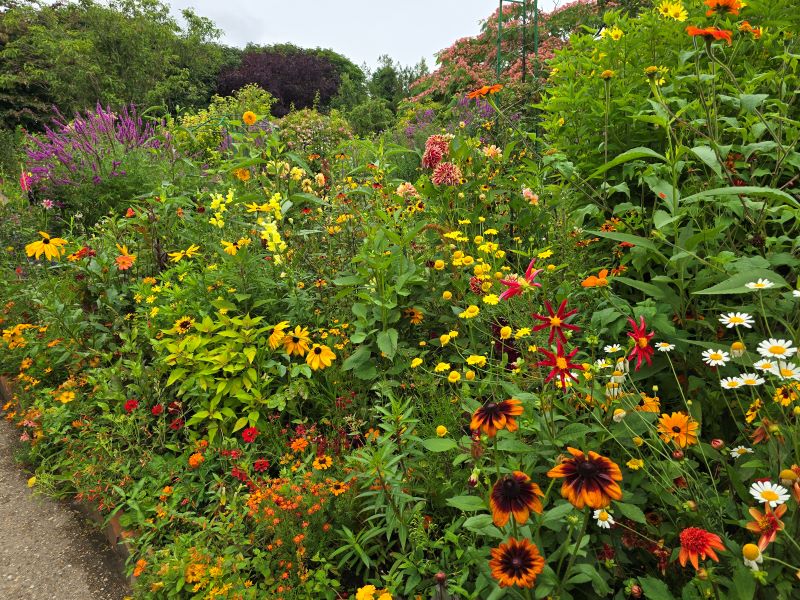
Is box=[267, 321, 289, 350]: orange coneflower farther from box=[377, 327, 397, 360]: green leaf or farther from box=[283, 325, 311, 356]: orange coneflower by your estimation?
box=[377, 327, 397, 360]: green leaf

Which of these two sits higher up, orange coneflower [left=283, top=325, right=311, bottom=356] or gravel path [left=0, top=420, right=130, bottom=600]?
orange coneflower [left=283, top=325, right=311, bottom=356]

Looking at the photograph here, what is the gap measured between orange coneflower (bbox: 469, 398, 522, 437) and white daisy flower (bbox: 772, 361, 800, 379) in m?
0.56

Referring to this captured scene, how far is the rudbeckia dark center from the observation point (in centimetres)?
82

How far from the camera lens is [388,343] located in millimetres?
1980

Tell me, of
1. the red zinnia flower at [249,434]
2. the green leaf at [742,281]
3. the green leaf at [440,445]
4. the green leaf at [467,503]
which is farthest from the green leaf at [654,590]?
the red zinnia flower at [249,434]

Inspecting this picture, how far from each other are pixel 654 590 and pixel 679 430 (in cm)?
35

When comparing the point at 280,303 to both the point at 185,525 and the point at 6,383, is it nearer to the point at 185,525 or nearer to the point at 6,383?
the point at 185,525

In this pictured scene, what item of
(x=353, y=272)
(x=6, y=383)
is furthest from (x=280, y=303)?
(x=6, y=383)

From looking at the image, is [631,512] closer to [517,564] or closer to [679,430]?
[679,430]

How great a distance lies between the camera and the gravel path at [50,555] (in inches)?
70.6

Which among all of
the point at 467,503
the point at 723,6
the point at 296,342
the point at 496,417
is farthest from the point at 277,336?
the point at 723,6

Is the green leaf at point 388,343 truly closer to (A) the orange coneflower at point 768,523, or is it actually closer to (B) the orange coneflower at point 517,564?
(B) the orange coneflower at point 517,564

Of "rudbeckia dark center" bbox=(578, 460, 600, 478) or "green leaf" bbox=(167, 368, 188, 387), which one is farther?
"green leaf" bbox=(167, 368, 188, 387)

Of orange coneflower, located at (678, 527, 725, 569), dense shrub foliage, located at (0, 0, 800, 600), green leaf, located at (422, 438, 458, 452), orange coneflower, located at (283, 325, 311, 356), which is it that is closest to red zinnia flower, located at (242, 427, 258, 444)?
dense shrub foliage, located at (0, 0, 800, 600)
